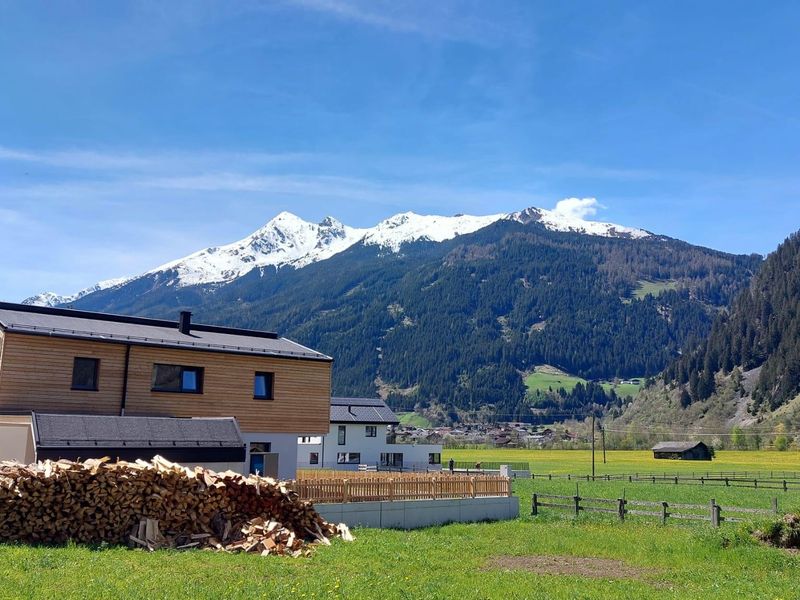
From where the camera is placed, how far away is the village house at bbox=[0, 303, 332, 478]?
28.5 meters

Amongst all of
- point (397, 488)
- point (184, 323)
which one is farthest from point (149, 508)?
point (184, 323)

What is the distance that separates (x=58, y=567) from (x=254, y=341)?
23863 mm

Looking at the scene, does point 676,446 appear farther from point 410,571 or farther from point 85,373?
point 410,571

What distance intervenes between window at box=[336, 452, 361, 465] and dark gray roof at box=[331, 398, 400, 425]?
365 centimetres

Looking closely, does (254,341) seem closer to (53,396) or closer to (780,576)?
(53,396)

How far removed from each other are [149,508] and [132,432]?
321 inches

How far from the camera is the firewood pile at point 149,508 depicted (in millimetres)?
20203

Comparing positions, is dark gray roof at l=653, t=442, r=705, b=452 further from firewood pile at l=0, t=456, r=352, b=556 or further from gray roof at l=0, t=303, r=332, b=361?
firewood pile at l=0, t=456, r=352, b=556

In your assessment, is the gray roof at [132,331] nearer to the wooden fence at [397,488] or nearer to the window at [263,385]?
the window at [263,385]

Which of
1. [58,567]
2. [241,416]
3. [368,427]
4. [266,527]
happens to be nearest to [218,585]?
[58,567]

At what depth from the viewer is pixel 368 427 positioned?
265 feet

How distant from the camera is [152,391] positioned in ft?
110

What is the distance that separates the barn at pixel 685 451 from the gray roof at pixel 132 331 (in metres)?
114

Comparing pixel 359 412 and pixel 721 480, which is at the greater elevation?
pixel 359 412
